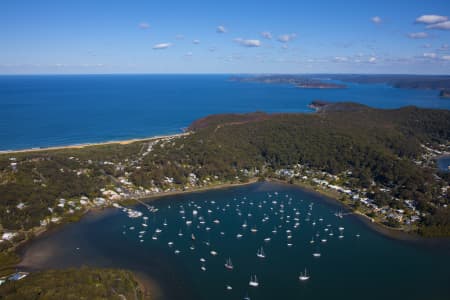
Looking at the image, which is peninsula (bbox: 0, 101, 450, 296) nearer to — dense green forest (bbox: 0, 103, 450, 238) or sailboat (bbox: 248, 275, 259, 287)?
dense green forest (bbox: 0, 103, 450, 238)

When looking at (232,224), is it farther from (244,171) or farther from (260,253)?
(244,171)

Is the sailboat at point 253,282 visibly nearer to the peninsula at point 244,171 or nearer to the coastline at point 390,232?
the coastline at point 390,232

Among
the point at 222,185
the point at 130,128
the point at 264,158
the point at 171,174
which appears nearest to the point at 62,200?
the point at 171,174

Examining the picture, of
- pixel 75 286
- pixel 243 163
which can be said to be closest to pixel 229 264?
pixel 75 286

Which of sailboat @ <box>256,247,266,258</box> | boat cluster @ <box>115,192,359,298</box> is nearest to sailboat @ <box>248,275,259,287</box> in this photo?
boat cluster @ <box>115,192,359,298</box>

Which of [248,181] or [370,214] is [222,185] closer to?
[248,181]
